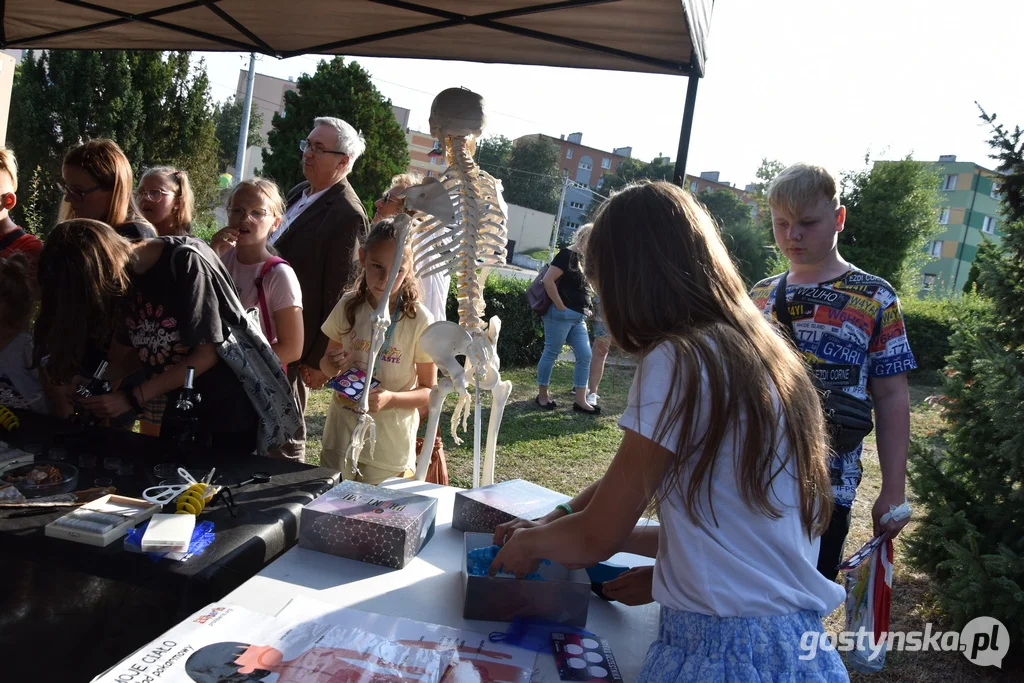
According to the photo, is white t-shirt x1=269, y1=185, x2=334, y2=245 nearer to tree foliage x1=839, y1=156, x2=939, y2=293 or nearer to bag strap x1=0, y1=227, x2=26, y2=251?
bag strap x1=0, y1=227, x2=26, y2=251

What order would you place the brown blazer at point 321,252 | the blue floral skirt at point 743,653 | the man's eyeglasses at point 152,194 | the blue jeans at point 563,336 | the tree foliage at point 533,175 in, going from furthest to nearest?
the tree foliage at point 533,175 → the blue jeans at point 563,336 → the brown blazer at point 321,252 → the man's eyeglasses at point 152,194 → the blue floral skirt at point 743,653

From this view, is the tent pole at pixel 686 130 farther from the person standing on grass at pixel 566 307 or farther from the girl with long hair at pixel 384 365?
the person standing on grass at pixel 566 307

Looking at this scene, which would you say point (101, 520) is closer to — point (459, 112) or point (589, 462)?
point (459, 112)

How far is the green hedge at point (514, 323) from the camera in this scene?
10.2m

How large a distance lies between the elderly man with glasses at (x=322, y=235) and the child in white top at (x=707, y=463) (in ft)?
8.04

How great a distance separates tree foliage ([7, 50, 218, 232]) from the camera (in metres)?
12.2

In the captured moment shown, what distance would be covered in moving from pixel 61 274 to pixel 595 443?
508 cm

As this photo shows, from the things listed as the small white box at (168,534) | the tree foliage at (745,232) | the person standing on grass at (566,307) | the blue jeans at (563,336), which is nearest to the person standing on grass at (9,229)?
the small white box at (168,534)

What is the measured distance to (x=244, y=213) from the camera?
2928 millimetres

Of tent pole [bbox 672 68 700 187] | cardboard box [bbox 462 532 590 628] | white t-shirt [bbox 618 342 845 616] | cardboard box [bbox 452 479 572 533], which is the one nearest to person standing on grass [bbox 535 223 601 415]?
tent pole [bbox 672 68 700 187]

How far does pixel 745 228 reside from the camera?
23.7m

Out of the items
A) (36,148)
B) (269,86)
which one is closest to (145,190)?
(36,148)

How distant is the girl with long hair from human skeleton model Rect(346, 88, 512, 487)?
0.92 feet

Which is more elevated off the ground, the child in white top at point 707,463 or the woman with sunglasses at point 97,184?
the woman with sunglasses at point 97,184
